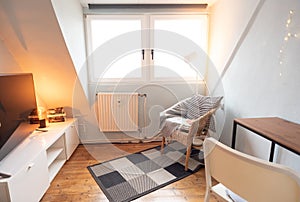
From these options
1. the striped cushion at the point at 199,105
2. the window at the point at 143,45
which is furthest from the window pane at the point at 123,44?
the striped cushion at the point at 199,105

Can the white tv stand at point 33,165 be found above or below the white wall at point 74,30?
below

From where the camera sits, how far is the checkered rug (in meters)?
1.97

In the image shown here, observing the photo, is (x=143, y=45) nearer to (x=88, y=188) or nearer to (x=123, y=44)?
(x=123, y=44)

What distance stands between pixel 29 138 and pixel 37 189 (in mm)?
562

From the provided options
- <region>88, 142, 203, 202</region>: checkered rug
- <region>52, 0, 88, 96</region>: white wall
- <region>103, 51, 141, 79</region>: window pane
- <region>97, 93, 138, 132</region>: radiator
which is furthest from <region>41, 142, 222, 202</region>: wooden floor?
<region>103, 51, 141, 79</region>: window pane

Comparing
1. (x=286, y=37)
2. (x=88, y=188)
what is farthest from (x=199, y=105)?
(x=88, y=188)

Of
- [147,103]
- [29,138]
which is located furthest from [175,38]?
[29,138]

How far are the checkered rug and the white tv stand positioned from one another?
45 centimetres

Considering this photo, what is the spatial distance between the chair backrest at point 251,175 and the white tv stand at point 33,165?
1338 millimetres

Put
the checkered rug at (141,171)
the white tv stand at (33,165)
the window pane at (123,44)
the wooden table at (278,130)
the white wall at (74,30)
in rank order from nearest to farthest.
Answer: the wooden table at (278,130) < the white tv stand at (33,165) < the white wall at (74,30) < the checkered rug at (141,171) < the window pane at (123,44)

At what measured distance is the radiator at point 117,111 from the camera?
2.92 meters

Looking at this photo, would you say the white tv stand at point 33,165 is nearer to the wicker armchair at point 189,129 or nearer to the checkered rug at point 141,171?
the checkered rug at point 141,171

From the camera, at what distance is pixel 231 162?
93cm

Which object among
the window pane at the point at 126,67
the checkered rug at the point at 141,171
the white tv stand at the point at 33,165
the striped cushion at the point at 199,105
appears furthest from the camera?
the window pane at the point at 126,67
